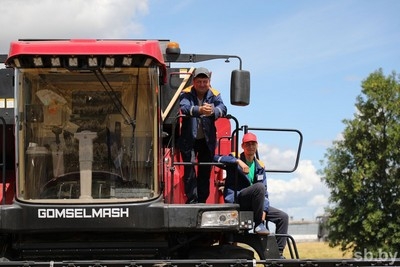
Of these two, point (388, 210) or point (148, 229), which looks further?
point (388, 210)

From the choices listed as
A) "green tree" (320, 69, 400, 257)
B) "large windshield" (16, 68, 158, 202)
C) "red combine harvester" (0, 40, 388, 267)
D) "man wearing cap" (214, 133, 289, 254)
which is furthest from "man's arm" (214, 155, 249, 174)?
"green tree" (320, 69, 400, 257)

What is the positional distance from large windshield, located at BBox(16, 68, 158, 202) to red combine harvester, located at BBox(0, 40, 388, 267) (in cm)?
1

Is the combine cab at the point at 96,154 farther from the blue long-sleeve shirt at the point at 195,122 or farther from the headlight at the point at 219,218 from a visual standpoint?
the blue long-sleeve shirt at the point at 195,122

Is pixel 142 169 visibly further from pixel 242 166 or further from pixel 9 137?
pixel 9 137

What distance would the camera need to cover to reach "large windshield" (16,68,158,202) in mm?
8750

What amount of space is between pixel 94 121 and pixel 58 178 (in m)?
0.69

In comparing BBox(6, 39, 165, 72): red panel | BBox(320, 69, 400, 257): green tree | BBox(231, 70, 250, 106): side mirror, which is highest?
BBox(6, 39, 165, 72): red panel

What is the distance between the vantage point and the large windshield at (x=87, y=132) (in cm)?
875

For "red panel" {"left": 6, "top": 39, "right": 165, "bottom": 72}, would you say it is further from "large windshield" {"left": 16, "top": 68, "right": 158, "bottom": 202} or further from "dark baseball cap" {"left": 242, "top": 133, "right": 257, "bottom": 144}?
"dark baseball cap" {"left": 242, "top": 133, "right": 257, "bottom": 144}

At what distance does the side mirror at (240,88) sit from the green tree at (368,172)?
143 ft

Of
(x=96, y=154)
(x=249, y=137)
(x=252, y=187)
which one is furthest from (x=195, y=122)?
(x=96, y=154)

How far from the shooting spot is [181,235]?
9102 mm

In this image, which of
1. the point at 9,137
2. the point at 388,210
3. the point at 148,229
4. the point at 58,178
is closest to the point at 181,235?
the point at 148,229

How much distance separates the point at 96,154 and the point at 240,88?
1635mm
